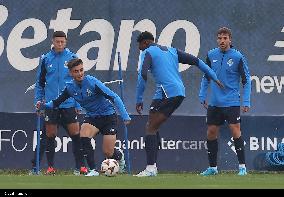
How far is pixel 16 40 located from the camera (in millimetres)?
16219

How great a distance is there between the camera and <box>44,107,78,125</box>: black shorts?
1456 centimetres

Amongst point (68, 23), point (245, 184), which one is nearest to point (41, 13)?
point (68, 23)

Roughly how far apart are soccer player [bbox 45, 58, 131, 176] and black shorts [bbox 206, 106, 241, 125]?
4.74 ft

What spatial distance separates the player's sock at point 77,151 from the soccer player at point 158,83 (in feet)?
4.42

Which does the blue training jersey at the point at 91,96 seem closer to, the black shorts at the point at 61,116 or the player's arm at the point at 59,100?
the player's arm at the point at 59,100

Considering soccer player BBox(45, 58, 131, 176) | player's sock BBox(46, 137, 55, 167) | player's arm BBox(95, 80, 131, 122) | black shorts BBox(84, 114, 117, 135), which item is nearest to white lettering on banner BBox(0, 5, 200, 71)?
player's sock BBox(46, 137, 55, 167)

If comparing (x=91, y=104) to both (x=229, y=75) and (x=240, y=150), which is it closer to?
(x=229, y=75)

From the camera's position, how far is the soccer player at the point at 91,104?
44.0 feet

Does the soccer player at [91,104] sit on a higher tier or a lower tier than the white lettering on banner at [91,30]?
lower

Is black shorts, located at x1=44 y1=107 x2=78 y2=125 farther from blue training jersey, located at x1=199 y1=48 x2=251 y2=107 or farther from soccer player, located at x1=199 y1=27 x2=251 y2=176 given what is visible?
blue training jersey, located at x1=199 y1=48 x2=251 y2=107

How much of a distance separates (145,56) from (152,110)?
0.70m

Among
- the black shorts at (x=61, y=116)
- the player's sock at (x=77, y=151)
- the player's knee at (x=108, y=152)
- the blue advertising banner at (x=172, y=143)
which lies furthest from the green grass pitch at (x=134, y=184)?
the blue advertising banner at (x=172, y=143)
